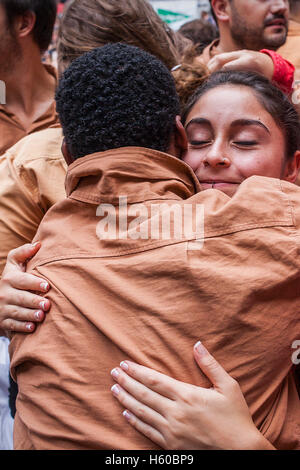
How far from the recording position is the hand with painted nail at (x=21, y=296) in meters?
1.27

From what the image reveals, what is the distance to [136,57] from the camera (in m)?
1.30

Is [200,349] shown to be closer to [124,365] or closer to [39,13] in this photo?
[124,365]

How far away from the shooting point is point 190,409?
1.11 meters

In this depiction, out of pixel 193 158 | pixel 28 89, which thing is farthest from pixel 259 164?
pixel 28 89

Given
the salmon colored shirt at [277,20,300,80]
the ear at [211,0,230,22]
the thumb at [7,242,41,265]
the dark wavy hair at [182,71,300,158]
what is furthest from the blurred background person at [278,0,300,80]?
the thumb at [7,242,41,265]

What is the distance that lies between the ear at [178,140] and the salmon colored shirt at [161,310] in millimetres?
142

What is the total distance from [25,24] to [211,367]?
243 centimetres

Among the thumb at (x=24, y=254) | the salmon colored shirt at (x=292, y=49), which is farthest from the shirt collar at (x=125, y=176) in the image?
the salmon colored shirt at (x=292, y=49)

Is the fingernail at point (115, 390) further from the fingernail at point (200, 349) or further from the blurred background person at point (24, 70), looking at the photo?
the blurred background person at point (24, 70)

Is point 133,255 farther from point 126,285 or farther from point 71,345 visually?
point 71,345

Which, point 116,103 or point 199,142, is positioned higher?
point 116,103

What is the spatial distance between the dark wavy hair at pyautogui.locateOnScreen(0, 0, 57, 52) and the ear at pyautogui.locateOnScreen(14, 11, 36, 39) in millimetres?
21
